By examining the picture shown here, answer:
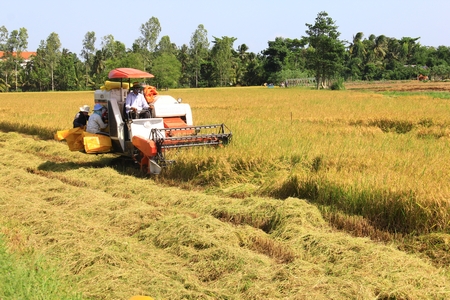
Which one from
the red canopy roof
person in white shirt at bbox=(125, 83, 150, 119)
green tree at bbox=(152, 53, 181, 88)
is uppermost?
green tree at bbox=(152, 53, 181, 88)

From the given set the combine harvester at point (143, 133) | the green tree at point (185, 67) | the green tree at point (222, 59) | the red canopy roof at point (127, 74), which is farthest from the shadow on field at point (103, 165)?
the green tree at point (185, 67)

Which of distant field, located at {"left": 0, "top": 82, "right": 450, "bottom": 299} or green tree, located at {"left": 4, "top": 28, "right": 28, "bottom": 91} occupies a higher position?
green tree, located at {"left": 4, "top": 28, "right": 28, "bottom": 91}

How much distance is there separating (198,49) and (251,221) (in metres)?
85.2

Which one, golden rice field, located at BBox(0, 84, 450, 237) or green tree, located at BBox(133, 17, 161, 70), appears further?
green tree, located at BBox(133, 17, 161, 70)

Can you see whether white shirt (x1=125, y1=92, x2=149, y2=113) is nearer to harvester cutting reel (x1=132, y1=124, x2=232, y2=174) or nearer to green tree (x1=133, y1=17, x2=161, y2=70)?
harvester cutting reel (x1=132, y1=124, x2=232, y2=174)

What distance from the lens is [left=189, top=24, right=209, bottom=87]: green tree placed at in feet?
293

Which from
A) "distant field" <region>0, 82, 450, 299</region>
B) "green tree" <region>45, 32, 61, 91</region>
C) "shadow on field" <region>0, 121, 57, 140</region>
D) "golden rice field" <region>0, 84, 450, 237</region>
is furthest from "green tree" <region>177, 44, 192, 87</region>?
"distant field" <region>0, 82, 450, 299</region>

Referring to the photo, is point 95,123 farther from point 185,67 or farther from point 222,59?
point 185,67

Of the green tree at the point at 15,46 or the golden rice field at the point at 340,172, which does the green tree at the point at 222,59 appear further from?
the golden rice field at the point at 340,172

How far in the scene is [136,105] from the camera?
35.1 feet

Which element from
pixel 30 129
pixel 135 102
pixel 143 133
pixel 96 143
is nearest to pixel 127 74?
pixel 135 102

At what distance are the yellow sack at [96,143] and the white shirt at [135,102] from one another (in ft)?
2.77

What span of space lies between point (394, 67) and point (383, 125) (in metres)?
83.2

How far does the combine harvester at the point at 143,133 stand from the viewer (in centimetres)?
1009
